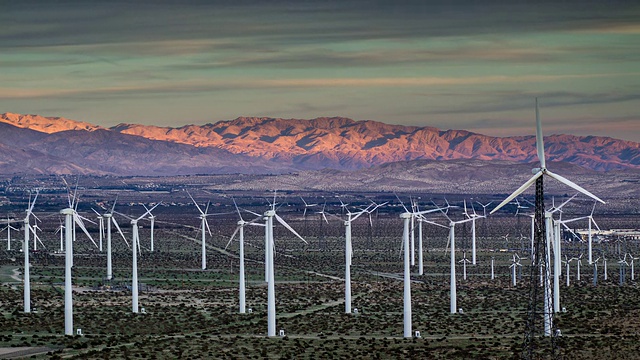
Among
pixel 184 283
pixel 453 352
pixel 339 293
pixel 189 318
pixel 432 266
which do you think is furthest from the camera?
pixel 432 266

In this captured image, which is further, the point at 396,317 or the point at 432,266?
the point at 432,266

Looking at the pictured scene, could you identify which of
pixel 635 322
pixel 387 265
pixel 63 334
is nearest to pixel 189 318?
pixel 63 334

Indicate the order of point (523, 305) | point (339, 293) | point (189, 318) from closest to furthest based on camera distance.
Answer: point (189, 318) < point (523, 305) < point (339, 293)

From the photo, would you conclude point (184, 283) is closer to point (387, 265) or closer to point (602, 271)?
point (387, 265)

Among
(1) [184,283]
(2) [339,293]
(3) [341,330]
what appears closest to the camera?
(3) [341,330]

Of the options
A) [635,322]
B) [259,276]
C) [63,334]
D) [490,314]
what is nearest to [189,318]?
[63,334]

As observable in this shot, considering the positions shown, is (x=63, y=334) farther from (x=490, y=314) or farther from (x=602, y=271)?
(x=602, y=271)

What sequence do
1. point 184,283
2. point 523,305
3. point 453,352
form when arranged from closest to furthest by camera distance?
point 453,352
point 523,305
point 184,283

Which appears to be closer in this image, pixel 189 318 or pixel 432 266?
pixel 189 318
